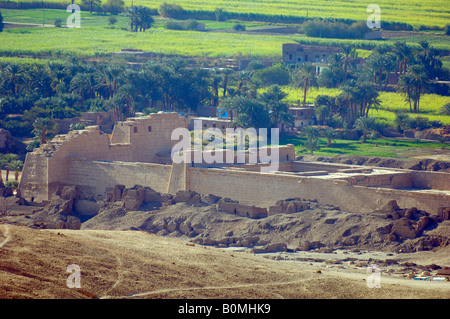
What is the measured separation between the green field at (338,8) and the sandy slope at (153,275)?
340 ft

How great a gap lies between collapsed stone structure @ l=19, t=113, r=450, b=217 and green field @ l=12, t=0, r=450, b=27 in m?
84.7

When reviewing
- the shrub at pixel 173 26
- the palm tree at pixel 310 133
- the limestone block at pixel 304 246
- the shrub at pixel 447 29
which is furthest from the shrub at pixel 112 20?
the limestone block at pixel 304 246

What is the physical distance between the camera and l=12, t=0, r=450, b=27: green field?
454ft

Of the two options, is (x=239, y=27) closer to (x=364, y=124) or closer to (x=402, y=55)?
(x=402, y=55)

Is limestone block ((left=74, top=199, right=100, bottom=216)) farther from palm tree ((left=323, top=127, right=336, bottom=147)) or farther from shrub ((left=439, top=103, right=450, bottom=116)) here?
shrub ((left=439, top=103, right=450, bottom=116))

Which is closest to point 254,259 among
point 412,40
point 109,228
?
point 109,228

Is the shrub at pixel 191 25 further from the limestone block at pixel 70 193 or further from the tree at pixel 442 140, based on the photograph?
the limestone block at pixel 70 193

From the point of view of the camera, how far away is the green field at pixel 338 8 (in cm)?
13850

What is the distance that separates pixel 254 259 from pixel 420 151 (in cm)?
3725

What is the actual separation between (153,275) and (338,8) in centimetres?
12643

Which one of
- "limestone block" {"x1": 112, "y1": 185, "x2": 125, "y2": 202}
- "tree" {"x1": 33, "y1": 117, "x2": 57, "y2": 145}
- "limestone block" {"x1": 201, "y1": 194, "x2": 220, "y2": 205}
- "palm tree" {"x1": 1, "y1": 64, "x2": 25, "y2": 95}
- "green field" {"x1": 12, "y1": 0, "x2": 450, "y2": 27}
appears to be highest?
"green field" {"x1": 12, "y1": 0, "x2": 450, "y2": 27}

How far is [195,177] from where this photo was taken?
47938mm

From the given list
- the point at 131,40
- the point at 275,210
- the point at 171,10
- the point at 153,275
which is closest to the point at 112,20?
the point at 171,10

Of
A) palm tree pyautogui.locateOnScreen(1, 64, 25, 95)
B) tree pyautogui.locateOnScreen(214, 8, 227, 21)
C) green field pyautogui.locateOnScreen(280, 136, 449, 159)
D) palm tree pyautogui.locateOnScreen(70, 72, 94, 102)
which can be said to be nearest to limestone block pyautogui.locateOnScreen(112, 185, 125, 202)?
green field pyautogui.locateOnScreen(280, 136, 449, 159)
